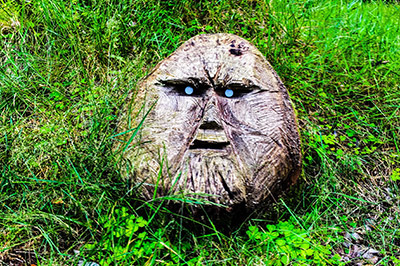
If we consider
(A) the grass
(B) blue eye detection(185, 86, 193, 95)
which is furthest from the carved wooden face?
(A) the grass

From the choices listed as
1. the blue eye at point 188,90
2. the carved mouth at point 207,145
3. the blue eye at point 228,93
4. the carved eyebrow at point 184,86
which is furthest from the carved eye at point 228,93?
the carved mouth at point 207,145

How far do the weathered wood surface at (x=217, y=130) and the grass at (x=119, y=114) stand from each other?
7.8 inches

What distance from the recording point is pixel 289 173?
2.08 meters

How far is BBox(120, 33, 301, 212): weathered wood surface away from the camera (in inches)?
73.0

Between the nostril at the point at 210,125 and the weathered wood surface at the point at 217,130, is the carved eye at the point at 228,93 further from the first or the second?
the nostril at the point at 210,125

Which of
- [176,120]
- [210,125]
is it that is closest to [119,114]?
[176,120]

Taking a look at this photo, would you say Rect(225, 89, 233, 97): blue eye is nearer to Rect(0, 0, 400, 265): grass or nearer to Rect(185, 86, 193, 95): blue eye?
Rect(185, 86, 193, 95): blue eye

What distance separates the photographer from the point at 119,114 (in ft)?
7.45

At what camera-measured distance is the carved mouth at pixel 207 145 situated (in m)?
1.93

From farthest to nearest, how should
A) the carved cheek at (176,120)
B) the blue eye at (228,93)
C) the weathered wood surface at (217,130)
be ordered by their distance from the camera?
the blue eye at (228,93)
the carved cheek at (176,120)
the weathered wood surface at (217,130)

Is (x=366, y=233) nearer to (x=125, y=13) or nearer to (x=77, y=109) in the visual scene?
(x=77, y=109)

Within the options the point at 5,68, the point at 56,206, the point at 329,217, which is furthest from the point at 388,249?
the point at 5,68

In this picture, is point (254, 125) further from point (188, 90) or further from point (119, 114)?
point (119, 114)

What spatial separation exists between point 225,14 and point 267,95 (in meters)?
1.74
